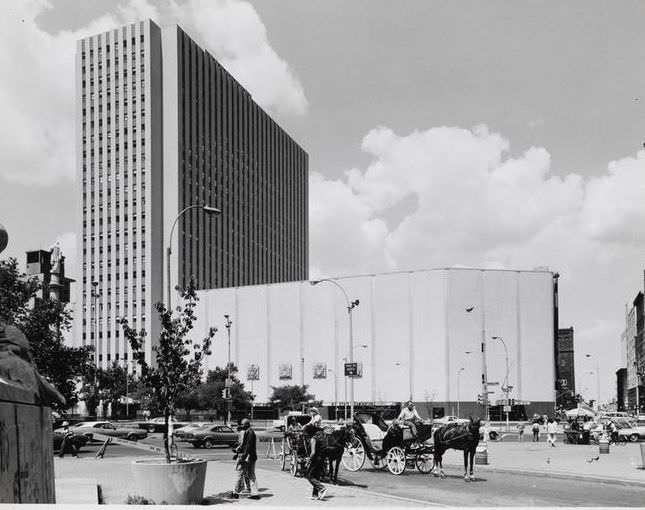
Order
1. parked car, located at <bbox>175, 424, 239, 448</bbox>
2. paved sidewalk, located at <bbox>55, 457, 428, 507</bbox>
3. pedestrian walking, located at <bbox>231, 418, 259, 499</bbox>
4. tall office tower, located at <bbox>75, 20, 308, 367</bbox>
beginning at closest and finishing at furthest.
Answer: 1. paved sidewalk, located at <bbox>55, 457, 428, 507</bbox>
2. pedestrian walking, located at <bbox>231, 418, 259, 499</bbox>
3. parked car, located at <bbox>175, 424, 239, 448</bbox>
4. tall office tower, located at <bbox>75, 20, 308, 367</bbox>

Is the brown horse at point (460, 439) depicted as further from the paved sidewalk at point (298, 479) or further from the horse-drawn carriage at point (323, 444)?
the paved sidewalk at point (298, 479)

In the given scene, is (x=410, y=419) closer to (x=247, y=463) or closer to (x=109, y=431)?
(x=247, y=463)

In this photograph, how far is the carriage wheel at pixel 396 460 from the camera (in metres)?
19.8

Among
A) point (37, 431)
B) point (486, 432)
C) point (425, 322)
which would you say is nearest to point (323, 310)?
point (425, 322)

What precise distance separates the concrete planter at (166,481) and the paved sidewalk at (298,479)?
1.76 ft

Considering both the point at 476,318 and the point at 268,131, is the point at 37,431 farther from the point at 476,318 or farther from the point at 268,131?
the point at 476,318

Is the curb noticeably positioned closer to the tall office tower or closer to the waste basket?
the waste basket

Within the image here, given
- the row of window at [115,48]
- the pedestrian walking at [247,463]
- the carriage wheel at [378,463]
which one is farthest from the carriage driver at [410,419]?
the row of window at [115,48]

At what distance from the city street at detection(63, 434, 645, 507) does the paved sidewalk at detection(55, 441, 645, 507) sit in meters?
0.25

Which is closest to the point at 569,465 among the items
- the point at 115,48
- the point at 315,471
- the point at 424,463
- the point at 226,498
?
the point at 424,463

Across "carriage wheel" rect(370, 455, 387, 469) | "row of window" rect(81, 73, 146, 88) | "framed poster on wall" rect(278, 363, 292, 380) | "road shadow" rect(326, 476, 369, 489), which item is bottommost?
"framed poster on wall" rect(278, 363, 292, 380)

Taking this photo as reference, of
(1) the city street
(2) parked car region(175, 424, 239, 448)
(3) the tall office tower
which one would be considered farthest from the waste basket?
(3) the tall office tower

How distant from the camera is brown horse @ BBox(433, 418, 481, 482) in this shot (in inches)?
726

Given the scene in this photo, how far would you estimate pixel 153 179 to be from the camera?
10631 centimetres
